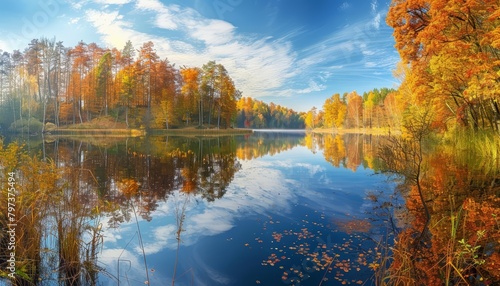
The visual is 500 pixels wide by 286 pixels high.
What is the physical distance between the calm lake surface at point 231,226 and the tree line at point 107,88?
40751 mm

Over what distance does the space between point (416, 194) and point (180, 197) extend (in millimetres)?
8601

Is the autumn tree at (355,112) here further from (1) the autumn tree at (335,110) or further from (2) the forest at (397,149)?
(2) the forest at (397,149)

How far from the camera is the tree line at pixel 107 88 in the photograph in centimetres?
4642

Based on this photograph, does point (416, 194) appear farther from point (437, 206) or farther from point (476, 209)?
point (476, 209)

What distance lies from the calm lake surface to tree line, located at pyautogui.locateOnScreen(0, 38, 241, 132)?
40751 mm

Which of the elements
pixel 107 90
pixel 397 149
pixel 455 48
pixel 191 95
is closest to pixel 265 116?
pixel 191 95

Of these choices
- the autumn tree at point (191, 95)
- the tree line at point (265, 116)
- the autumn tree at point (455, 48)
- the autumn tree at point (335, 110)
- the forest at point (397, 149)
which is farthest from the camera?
the tree line at point (265, 116)

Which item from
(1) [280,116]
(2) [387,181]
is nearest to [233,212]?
(2) [387,181]

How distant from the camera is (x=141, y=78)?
5375 cm

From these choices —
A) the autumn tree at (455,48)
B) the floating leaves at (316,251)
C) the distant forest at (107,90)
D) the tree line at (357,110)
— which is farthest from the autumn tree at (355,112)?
the floating leaves at (316,251)

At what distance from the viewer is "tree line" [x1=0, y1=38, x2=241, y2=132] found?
46.4 m

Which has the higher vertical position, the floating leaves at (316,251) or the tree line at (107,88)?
the tree line at (107,88)

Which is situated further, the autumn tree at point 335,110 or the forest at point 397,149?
the autumn tree at point 335,110

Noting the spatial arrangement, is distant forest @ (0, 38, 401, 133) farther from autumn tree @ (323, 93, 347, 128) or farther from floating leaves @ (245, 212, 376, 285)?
floating leaves @ (245, 212, 376, 285)
